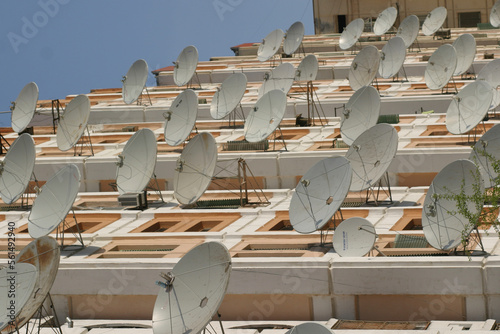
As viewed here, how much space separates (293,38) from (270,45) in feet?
9.06

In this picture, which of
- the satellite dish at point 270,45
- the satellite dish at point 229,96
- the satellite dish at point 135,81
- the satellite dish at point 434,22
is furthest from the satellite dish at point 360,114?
the satellite dish at point 434,22

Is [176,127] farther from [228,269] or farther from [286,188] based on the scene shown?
[228,269]

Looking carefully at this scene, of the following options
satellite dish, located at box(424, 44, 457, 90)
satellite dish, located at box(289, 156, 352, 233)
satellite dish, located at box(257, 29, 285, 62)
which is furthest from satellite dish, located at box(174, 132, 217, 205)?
satellite dish, located at box(257, 29, 285, 62)

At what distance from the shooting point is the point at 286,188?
227 ft

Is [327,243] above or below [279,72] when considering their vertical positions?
below

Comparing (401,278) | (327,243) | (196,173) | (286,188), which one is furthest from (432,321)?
(286,188)

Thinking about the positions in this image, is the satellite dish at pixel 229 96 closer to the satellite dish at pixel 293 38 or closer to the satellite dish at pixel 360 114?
the satellite dish at pixel 360 114

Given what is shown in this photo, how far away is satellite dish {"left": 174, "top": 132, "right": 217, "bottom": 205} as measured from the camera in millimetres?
59938

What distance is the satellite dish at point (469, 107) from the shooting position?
64.9 meters

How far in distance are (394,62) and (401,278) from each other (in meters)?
47.5

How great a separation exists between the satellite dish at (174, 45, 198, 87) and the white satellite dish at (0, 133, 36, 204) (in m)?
36.1

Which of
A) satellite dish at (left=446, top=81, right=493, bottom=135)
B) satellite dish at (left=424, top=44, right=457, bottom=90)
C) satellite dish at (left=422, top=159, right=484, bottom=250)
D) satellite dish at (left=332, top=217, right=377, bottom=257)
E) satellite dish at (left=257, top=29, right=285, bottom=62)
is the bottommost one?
satellite dish at (left=332, top=217, right=377, bottom=257)

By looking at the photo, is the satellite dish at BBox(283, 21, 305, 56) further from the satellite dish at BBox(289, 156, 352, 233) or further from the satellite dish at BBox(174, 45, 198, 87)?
the satellite dish at BBox(289, 156, 352, 233)

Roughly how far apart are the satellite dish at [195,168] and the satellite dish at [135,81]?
3274 cm
